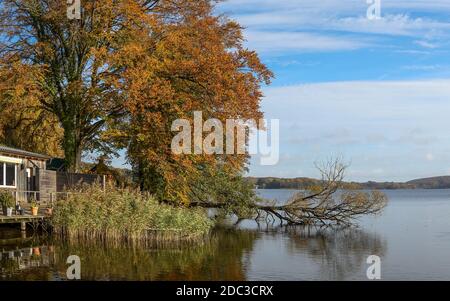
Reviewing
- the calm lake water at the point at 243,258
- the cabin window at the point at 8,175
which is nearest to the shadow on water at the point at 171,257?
the calm lake water at the point at 243,258

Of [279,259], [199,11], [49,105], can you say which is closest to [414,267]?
[279,259]

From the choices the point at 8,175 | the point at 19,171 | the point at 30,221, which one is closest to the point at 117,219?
the point at 30,221

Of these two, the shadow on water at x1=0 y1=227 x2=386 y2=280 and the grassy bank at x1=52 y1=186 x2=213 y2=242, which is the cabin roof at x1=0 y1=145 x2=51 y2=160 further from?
the grassy bank at x1=52 y1=186 x2=213 y2=242

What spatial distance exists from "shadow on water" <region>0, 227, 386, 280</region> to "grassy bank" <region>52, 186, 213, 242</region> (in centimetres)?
94

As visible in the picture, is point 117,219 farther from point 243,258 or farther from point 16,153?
point 16,153

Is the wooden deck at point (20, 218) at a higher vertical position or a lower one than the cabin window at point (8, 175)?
lower

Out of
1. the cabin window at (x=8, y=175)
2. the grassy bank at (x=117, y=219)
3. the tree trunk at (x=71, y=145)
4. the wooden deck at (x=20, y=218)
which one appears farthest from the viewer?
the tree trunk at (x=71, y=145)

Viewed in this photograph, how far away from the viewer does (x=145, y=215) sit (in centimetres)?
2609

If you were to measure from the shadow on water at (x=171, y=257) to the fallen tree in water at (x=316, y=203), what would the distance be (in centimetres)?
510

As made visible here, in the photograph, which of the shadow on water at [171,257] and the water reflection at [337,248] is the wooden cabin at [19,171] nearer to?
the shadow on water at [171,257]

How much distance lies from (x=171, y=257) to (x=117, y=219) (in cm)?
444

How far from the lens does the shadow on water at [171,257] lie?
62.5ft

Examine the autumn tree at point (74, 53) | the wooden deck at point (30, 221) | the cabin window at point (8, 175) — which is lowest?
the wooden deck at point (30, 221)
